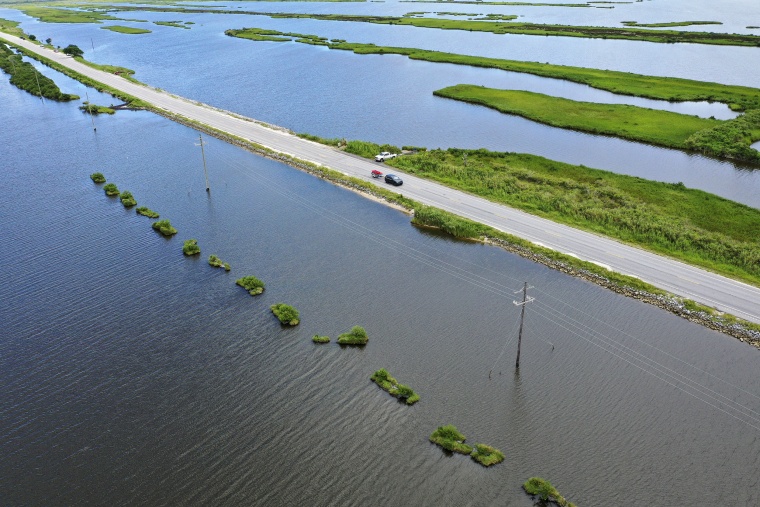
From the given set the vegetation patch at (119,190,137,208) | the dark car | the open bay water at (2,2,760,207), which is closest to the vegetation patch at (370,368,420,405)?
the dark car

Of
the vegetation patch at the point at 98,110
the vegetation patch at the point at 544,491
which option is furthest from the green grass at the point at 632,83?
the vegetation patch at the point at 544,491

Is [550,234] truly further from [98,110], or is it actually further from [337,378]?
[98,110]

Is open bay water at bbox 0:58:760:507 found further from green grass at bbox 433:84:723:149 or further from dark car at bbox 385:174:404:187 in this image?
green grass at bbox 433:84:723:149

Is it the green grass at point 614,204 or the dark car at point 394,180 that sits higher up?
the dark car at point 394,180

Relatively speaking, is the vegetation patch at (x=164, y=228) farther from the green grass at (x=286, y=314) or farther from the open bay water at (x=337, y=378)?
the green grass at (x=286, y=314)

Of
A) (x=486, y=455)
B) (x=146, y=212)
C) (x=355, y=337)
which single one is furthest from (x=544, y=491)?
(x=146, y=212)
